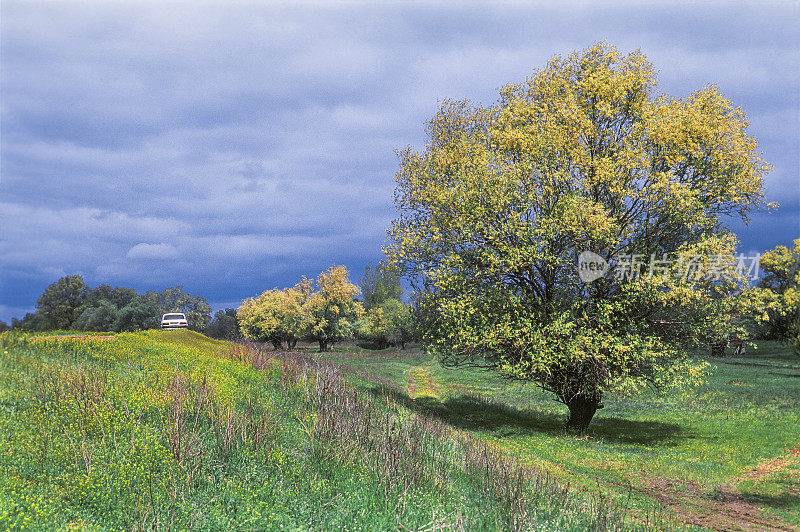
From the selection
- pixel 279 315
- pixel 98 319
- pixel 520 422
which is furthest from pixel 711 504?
pixel 98 319

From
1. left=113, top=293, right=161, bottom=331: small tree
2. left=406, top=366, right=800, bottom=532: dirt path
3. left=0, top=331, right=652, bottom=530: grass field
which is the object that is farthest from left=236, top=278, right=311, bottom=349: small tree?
left=406, top=366, right=800, bottom=532: dirt path

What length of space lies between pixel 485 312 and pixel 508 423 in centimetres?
724

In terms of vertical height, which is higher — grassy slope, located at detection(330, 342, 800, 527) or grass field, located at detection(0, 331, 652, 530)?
grass field, located at detection(0, 331, 652, 530)

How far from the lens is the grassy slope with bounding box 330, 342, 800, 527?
54.4 ft

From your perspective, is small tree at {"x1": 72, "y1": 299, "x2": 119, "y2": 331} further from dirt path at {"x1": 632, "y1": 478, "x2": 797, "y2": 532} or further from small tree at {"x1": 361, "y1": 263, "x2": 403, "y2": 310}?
dirt path at {"x1": 632, "y1": 478, "x2": 797, "y2": 532}

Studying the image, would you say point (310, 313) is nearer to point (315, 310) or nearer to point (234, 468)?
point (315, 310)

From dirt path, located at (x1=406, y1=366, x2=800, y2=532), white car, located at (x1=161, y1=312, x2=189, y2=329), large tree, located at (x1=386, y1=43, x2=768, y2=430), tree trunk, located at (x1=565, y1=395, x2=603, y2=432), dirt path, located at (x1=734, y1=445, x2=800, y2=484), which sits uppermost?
large tree, located at (x1=386, y1=43, x2=768, y2=430)

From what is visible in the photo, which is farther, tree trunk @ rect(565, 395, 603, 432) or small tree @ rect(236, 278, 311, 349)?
small tree @ rect(236, 278, 311, 349)

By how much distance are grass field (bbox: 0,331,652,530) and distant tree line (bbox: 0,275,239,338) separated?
7170cm

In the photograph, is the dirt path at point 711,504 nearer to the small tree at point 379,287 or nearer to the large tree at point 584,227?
the large tree at point 584,227

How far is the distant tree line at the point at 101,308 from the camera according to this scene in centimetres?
9112

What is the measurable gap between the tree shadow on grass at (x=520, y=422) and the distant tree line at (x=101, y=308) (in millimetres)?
60322

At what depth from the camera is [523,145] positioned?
2230 cm

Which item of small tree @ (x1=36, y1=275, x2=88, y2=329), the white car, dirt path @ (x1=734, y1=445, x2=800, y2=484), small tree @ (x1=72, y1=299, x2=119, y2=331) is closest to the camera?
dirt path @ (x1=734, y1=445, x2=800, y2=484)
